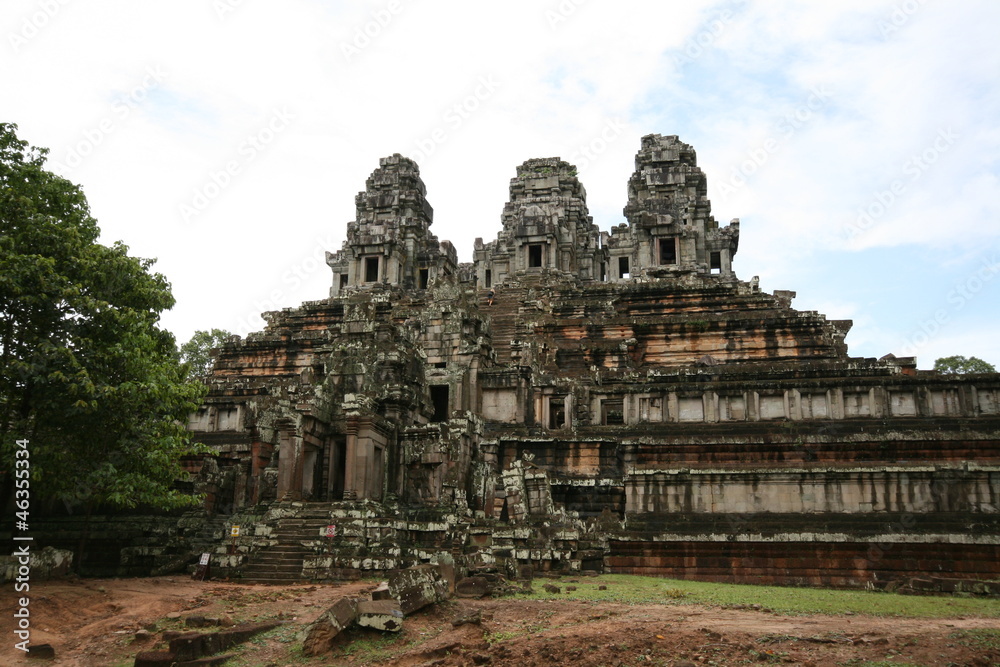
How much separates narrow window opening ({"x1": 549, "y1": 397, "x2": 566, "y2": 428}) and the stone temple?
0.07 metres

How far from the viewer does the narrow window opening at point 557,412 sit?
2797 cm

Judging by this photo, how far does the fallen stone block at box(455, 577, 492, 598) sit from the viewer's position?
49.7ft

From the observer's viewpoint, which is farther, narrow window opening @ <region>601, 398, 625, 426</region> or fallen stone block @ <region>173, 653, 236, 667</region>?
narrow window opening @ <region>601, 398, 625, 426</region>

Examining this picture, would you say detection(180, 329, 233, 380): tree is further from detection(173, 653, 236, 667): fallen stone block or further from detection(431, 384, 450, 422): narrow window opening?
detection(173, 653, 236, 667): fallen stone block

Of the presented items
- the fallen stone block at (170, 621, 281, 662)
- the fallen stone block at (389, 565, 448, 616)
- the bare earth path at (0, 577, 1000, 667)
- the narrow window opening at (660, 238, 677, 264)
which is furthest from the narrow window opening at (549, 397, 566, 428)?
the narrow window opening at (660, 238, 677, 264)

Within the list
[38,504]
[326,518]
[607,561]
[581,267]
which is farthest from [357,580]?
[581,267]

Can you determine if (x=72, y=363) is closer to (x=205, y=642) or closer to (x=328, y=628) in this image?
(x=205, y=642)

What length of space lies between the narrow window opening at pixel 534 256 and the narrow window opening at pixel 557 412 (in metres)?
23.9

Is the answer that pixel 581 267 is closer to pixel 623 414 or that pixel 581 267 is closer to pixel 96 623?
pixel 623 414

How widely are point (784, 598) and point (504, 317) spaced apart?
24986mm

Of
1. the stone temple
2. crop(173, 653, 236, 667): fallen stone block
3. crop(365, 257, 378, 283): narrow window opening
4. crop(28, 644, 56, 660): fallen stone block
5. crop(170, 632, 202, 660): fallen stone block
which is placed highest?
crop(365, 257, 378, 283): narrow window opening

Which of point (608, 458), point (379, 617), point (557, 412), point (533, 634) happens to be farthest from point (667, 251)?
point (379, 617)

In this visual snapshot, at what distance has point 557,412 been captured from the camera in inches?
1112

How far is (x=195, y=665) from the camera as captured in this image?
11023mm
